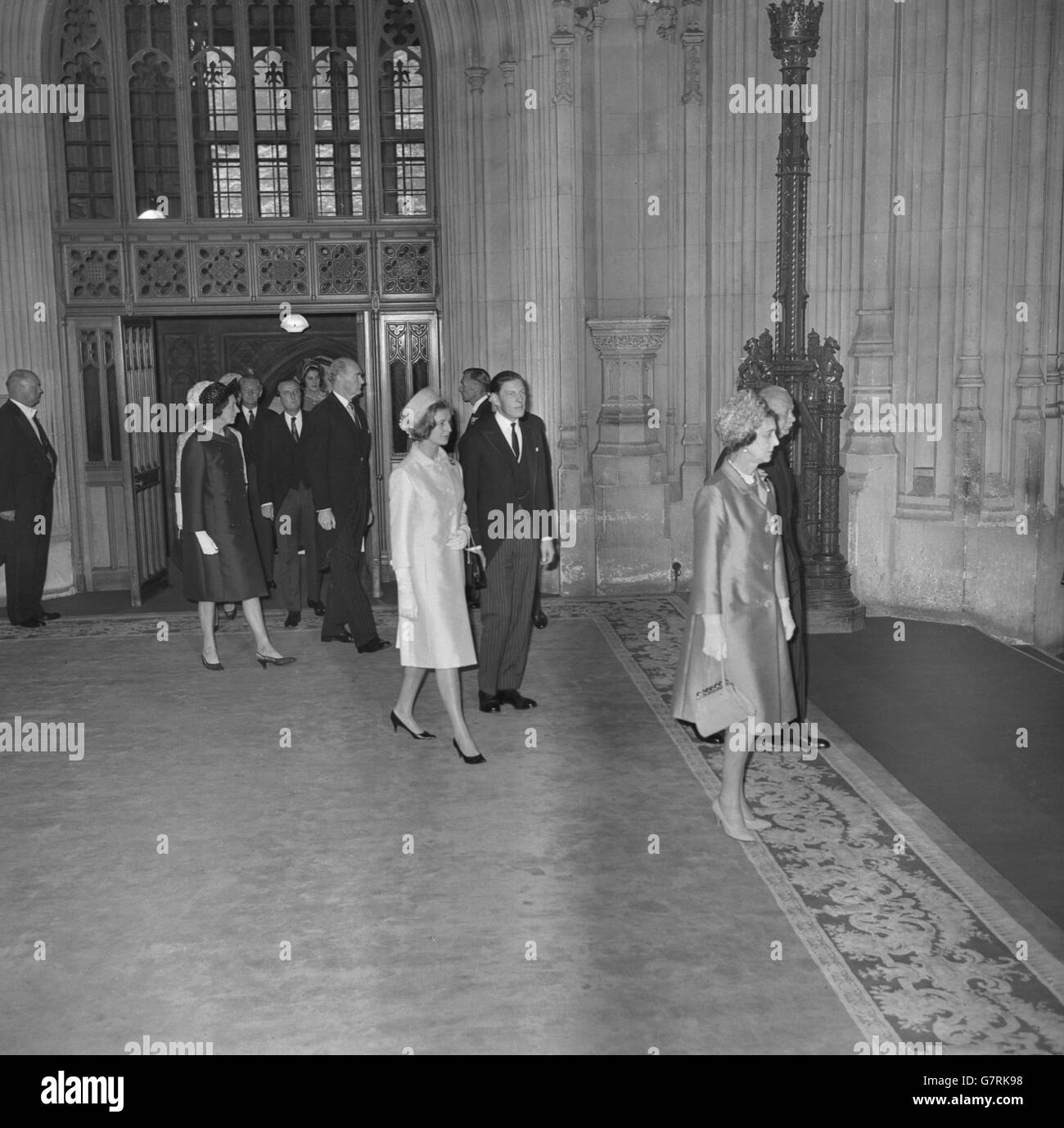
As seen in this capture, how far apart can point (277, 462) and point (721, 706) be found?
5698mm

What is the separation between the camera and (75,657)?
374 inches

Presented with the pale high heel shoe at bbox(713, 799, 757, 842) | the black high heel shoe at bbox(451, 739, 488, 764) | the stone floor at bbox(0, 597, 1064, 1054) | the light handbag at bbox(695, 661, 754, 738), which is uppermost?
the light handbag at bbox(695, 661, 754, 738)

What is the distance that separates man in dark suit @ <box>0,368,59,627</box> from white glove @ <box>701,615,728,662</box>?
679cm

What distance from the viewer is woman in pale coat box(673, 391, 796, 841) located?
18.2 ft

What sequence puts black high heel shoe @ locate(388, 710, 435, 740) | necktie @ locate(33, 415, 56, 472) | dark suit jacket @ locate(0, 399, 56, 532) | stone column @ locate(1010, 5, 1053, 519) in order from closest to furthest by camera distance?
black high heel shoe @ locate(388, 710, 435, 740)
stone column @ locate(1010, 5, 1053, 519)
dark suit jacket @ locate(0, 399, 56, 532)
necktie @ locate(33, 415, 56, 472)

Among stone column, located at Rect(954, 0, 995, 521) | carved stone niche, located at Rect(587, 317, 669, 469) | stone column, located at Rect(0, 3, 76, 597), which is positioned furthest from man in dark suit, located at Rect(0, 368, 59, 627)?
stone column, located at Rect(954, 0, 995, 521)

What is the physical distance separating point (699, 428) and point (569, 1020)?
7994 millimetres

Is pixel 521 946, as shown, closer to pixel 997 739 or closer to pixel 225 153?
pixel 997 739

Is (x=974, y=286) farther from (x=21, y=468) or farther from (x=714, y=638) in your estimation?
(x=21, y=468)

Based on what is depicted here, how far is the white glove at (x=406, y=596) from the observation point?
6488 millimetres

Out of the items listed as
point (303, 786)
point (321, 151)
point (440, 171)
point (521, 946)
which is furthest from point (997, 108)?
point (521, 946)

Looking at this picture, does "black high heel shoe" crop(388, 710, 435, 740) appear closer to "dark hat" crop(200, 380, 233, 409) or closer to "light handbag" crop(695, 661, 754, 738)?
"light handbag" crop(695, 661, 754, 738)

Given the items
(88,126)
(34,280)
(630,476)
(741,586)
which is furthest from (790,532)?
(88,126)

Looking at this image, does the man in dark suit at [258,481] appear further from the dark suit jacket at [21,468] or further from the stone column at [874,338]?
the stone column at [874,338]
